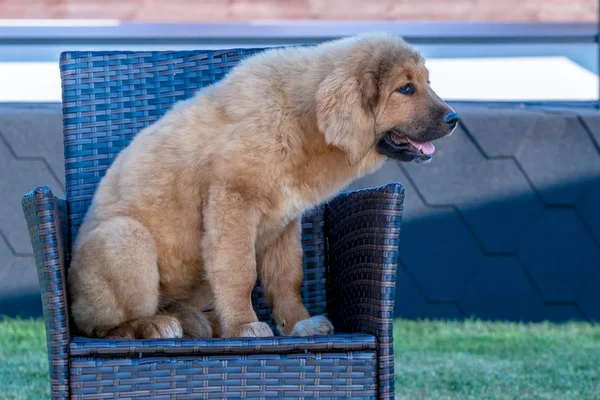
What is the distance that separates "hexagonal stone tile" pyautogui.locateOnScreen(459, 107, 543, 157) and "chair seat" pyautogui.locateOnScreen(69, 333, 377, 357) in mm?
2859

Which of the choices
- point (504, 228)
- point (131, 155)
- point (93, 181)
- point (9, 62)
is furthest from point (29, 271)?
point (504, 228)

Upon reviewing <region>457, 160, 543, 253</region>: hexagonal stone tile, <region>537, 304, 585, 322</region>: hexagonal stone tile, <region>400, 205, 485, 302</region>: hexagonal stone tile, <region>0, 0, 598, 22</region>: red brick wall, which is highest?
<region>0, 0, 598, 22</region>: red brick wall

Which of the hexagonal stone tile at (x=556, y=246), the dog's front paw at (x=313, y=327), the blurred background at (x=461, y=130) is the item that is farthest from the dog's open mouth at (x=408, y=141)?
the hexagonal stone tile at (x=556, y=246)

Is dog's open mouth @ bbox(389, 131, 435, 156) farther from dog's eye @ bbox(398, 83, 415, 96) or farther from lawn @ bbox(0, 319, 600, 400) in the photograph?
lawn @ bbox(0, 319, 600, 400)

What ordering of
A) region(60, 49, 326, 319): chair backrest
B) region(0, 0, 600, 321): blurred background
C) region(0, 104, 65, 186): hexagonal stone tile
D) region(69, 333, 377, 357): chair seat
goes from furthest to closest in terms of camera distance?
1. region(0, 0, 600, 321): blurred background
2. region(0, 104, 65, 186): hexagonal stone tile
3. region(60, 49, 326, 319): chair backrest
4. region(69, 333, 377, 357): chair seat

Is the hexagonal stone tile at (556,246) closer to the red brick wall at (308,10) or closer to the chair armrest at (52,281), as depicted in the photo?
the red brick wall at (308,10)

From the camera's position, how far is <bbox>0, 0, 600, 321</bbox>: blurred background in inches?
189

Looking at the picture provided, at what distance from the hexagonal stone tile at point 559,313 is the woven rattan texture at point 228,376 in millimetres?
2934

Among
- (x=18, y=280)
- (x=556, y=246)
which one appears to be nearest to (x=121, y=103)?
(x=18, y=280)

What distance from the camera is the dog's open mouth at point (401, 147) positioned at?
8.46 ft

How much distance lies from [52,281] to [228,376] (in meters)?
0.52

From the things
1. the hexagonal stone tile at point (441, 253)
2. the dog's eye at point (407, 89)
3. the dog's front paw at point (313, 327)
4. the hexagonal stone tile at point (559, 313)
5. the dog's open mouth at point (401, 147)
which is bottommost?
the dog's front paw at point (313, 327)

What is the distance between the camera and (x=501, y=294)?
4891mm

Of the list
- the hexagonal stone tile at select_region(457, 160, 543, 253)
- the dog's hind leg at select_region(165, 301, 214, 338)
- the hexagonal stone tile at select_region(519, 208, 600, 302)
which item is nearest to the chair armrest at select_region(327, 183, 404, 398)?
the dog's hind leg at select_region(165, 301, 214, 338)
